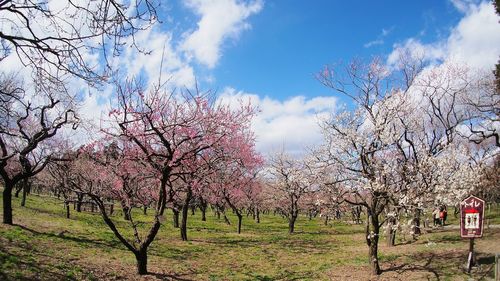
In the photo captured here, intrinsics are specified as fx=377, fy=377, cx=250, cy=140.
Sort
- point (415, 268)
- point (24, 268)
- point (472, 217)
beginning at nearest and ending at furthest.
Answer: point (24, 268), point (472, 217), point (415, 268)

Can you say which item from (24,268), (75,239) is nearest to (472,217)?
(24,268)

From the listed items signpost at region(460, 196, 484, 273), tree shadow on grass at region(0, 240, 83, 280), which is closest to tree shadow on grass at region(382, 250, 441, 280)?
signpost at region(460, 196, 484, 273)

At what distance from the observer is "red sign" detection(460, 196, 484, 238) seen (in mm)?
14164

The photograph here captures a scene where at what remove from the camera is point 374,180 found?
15531mm

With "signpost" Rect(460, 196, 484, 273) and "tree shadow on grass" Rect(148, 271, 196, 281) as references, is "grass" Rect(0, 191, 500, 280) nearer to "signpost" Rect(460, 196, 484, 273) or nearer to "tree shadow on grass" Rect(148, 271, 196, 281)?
"tree shadow on grass" Rect(148, 271, 196, 281)

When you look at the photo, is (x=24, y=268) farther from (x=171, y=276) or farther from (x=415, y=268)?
(x=415, y=268)

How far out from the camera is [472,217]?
14312 millimetres

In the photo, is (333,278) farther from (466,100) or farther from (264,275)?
(466,100)

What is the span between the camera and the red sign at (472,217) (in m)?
14.2

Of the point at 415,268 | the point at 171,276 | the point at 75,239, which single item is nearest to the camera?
the point at 171,276

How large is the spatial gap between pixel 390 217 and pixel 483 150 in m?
31.8

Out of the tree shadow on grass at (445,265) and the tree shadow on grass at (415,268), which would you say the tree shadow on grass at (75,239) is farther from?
the tree shadow on grass at (445,265)

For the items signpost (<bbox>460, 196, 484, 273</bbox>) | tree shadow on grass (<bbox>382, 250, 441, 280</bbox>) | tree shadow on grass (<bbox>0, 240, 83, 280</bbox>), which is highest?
signpost (<bbox>460, 196, 484, 273</bbox>)

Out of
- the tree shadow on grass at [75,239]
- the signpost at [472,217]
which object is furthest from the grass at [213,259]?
the signpost at [472,217]
